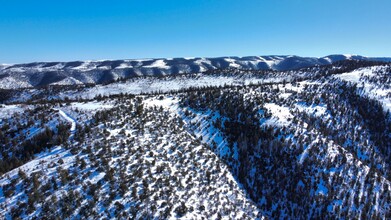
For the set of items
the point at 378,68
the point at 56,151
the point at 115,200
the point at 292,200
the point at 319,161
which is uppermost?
the point at 378,68

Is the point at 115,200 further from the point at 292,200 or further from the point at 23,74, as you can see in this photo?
the point at 23,74

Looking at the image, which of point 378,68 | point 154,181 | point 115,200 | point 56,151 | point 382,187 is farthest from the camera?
point 378,68

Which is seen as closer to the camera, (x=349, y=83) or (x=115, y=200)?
(x=115, y=200)

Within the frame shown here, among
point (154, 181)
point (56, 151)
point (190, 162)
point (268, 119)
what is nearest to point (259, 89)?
point (268, 119)

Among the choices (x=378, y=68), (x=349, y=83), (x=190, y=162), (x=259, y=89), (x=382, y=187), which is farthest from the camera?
(x=378, y=68)

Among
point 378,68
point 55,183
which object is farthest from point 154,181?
point 378,68

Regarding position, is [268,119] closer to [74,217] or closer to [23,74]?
[74,217]

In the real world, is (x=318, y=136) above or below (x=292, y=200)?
above

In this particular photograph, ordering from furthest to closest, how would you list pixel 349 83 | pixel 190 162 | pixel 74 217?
1. pixel 349 83
2. pixel 190 162
3. pixel 74 217

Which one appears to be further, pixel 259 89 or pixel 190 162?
pixel 259 89
